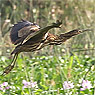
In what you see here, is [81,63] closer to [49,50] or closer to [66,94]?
[49,50]

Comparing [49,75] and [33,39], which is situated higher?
[33,39]

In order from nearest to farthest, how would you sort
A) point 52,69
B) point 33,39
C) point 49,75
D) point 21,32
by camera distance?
1. point 33,39
2. point 21,32
3. point 49,75
4. point 52,69

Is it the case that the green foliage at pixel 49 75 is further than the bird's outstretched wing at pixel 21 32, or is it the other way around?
the green foliage at pixel 49 75

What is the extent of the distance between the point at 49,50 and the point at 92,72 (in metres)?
0.70

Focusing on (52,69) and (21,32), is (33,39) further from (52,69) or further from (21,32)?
(52,69)

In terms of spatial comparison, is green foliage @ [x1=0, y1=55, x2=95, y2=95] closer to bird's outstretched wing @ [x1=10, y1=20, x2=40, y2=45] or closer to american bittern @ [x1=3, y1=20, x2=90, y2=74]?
bird's outstretched wing @ [x1=10, y1=20, x2=40, y2=45]

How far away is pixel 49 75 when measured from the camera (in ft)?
10.2

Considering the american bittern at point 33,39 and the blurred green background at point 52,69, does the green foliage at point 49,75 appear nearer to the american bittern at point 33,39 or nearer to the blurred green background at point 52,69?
the blurred green background at point 52,69

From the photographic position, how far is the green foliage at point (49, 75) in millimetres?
2518

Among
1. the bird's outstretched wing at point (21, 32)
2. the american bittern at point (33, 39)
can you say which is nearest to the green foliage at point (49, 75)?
the bird's outstretched wing at point (21, 32)

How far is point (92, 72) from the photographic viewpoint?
3111 millimetres

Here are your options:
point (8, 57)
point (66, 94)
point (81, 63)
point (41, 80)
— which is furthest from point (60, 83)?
point (8, 57)

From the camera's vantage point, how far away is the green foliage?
8.26ft

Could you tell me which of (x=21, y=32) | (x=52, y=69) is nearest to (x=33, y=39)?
(x=21, y=32)
